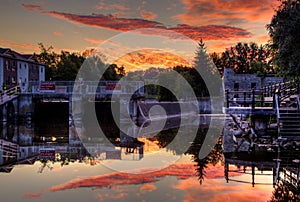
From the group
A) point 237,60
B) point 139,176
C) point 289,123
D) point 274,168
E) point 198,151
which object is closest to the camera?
point 139,176

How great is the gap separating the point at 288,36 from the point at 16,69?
4899 cm

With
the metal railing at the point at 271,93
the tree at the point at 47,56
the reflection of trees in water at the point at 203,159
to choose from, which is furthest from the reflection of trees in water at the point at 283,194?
the tree at the point at 47,56

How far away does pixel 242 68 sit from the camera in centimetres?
9712

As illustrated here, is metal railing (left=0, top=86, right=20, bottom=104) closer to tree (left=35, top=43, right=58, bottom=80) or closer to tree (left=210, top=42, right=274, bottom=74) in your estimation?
tree (left=35, top=43, right=58, bottom=80)

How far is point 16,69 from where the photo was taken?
2357 inches

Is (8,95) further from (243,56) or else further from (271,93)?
(243,56)

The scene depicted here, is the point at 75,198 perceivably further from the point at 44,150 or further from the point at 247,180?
the point at 44,150

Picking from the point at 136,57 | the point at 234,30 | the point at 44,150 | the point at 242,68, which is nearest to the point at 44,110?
the point at 136,57

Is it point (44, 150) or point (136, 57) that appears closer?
point (44, 150)

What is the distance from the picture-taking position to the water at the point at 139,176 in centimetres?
959

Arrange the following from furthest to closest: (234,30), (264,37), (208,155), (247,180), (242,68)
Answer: (242,68), (234,30), (264,37), (208,155), (247,180)

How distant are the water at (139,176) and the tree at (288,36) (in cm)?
470

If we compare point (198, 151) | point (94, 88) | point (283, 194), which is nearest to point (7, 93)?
point (94, 88)

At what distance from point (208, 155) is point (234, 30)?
22990 mm
